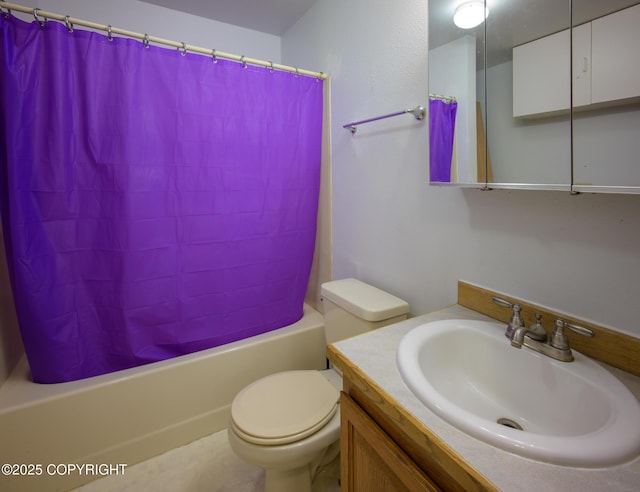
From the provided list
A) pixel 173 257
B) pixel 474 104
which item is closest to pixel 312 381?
pixel 173 257

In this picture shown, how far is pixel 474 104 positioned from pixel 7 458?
218 cm

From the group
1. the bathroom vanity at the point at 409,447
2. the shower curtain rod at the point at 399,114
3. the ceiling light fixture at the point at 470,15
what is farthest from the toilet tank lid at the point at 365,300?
the ceiling light fixture at the point at 470,15

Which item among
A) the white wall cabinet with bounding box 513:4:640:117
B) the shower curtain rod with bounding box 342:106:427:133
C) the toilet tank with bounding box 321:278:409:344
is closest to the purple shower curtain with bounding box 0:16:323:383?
the shower curtain rod with bounding box 342:106:427:133

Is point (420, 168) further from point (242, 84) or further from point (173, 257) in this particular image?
point (173, 257)

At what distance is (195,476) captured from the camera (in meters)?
1.45

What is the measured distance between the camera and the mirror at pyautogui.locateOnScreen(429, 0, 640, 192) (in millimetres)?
752

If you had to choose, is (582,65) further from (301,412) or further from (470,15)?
(301,412)

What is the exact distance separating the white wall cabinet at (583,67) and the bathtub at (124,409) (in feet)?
5.01

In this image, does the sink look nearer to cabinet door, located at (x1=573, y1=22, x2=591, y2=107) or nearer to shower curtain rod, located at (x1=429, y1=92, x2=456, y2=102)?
cabinet door, located at (x1=573, y1=22, x2=591, y2=107)

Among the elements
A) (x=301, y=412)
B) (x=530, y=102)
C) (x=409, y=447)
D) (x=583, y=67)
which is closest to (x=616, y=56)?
(x=583, y=67)

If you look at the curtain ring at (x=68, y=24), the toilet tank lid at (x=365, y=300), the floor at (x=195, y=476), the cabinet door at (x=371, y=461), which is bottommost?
the floor at (x=195, y=476)

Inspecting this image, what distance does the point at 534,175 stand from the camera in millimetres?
896

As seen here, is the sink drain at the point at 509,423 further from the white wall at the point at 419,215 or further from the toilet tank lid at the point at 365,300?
the toilet tank lid at the point at 365,300

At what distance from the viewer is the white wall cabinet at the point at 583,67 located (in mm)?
716
